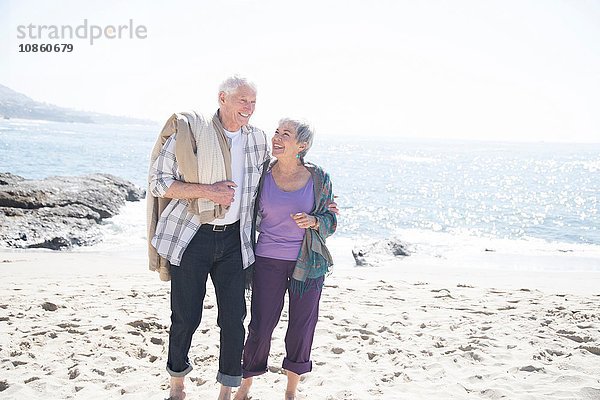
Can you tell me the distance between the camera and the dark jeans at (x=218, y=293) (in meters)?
3.38

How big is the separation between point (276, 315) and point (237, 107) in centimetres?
140

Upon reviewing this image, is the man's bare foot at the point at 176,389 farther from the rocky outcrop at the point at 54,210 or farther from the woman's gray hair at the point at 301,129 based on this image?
the rocky outcrop at the point at 54,210

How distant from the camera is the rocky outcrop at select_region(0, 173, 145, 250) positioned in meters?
11.6

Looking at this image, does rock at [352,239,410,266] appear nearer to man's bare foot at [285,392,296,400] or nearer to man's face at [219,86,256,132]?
man's bare foot at [285,392,296,400]

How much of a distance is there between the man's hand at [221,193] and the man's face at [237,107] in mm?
393

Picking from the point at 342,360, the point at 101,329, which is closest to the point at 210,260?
the point at 342,360

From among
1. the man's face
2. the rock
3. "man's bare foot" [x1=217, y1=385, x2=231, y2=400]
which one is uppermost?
the man's face

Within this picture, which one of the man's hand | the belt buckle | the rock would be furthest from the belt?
the rock

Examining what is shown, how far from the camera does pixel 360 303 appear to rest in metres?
6.63

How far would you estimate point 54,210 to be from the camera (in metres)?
13.4

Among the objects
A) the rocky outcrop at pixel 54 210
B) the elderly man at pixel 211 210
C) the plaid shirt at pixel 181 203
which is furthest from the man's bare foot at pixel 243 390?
the rocky outcrop at pixel 54 210

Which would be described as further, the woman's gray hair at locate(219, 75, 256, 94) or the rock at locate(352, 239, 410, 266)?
the rock at locate(352, 239, 410, 266)

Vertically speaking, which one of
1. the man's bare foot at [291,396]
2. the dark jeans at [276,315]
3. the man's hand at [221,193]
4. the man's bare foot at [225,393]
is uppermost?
the man's hand at [221,193]

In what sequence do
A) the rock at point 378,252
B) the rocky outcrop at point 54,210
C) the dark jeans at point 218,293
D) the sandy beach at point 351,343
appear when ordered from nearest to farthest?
the dark jeans at point 218,293 → the sandy beach at point 351,343 → the rocky outcrop at point 54,210 → the rock at point 378,252
